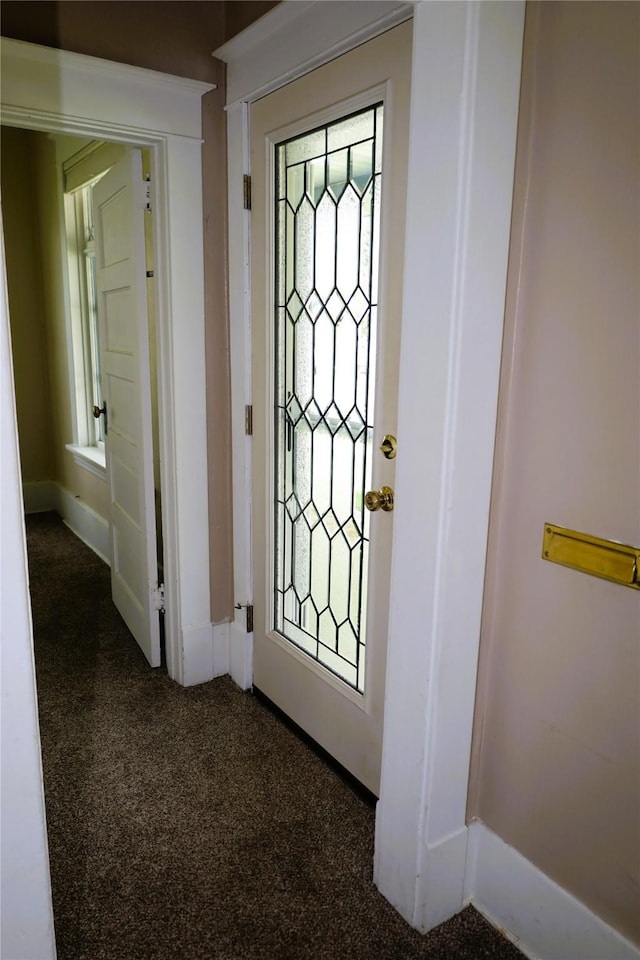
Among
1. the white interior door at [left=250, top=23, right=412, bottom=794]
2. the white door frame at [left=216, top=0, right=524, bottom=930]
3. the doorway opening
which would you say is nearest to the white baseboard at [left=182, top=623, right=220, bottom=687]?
the white interior door at [left=250, top=23, right=412, bottom=794]

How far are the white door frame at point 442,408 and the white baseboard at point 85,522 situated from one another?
8.55 ft

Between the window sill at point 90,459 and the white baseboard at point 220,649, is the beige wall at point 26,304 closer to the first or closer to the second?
the window sill at point 90,459

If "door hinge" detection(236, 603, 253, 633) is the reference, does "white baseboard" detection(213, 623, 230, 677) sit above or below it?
below

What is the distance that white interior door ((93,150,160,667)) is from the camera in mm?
2504

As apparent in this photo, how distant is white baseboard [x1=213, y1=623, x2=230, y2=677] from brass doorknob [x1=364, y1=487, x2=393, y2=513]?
117 cm

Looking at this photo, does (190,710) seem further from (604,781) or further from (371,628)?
(604,781)

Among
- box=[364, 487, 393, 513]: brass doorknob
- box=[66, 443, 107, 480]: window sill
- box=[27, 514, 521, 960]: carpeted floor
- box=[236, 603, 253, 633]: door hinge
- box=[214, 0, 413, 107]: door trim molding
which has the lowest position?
box=[27, 514, 521, 960]: carpeted floor

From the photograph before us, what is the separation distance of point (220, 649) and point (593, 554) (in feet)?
5.77

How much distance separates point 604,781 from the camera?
1360 millimetres

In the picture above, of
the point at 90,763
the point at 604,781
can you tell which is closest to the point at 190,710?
the point at 90,763

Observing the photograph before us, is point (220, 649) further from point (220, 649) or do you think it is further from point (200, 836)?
point (200, 836)

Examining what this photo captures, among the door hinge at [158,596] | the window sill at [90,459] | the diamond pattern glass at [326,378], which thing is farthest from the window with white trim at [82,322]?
the diamond pattern glass at [326,378]

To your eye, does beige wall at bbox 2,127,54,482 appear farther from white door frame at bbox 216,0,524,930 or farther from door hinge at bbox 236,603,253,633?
white door frame at bbox 216,0,524,930

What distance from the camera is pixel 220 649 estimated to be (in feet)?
8.91
